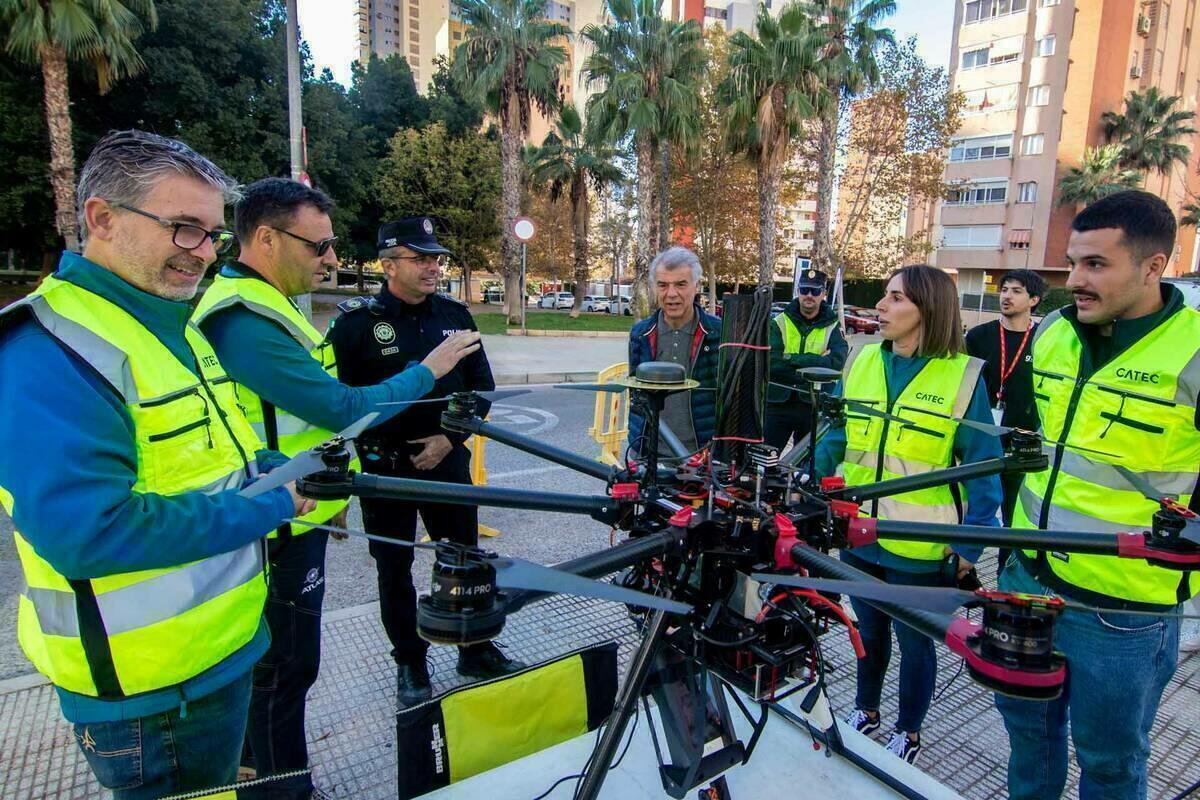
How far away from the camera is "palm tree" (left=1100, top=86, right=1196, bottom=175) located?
121 ft

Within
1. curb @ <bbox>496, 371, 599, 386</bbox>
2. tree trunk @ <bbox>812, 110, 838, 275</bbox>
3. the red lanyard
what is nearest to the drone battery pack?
the red lanyard

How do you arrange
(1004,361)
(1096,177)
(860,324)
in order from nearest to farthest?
(1004,361) → (860,324) → (1096,177)

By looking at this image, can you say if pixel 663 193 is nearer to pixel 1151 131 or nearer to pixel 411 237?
pixel 411 237

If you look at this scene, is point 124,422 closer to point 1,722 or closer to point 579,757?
point 579,757

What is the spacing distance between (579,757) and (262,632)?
1.20 metres

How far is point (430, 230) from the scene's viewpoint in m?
3.10

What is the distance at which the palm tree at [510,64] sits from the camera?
23.3 metres

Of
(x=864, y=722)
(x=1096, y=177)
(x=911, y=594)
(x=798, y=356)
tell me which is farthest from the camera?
(x=1096, y=177)

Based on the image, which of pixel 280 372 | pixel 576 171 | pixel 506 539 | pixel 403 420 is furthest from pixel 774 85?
pixel 280 372

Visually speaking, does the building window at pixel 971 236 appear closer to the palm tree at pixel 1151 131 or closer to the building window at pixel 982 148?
the building window at pixel 982 148

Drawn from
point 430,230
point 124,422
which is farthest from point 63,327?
point 430,230

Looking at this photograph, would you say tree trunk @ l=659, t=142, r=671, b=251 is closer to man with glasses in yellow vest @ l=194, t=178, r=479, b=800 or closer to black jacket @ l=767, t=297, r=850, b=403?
black jacket @ l=767, t=297, r=850, b=403

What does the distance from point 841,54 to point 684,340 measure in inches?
958

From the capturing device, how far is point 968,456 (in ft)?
8.27
